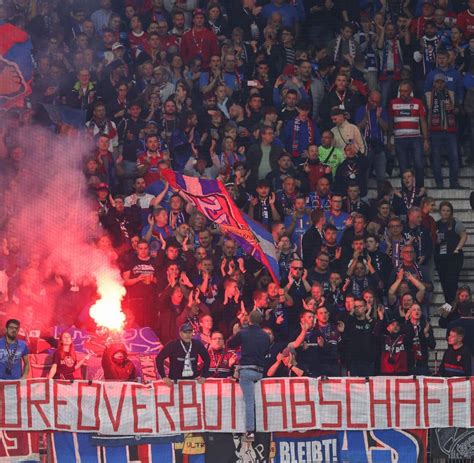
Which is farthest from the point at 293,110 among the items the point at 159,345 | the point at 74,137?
the point at 159,345

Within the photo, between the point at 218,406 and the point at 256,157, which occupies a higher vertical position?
the point at 256,157

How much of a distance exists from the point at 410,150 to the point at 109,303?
5.89 m

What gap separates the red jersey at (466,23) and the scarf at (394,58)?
1.39 meters

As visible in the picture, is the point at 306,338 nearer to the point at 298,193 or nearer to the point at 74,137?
the point at 298,193

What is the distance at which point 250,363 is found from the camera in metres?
19.2

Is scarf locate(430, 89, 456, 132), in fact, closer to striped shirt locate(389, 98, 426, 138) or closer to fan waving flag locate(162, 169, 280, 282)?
striped shirt locate(389, 98, 426, 138)

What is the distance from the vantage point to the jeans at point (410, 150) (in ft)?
82.4

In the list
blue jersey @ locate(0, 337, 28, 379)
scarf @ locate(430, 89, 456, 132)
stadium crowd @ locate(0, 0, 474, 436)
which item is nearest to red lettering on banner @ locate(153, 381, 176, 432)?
stadium crowd @ locate(0, 0, 474, 436)

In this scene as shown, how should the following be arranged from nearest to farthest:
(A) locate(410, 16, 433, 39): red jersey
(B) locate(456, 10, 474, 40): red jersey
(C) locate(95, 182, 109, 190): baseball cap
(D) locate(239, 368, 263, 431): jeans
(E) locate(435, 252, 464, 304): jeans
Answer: (D) locate(239, 368, 263, 431): jeans → (E) locate(435, 252, 464, 304): jeans → (C) locate(95, 182, 109, 190): baseball cap → (A) locate(410, 16, 433, 39): red jersey → (B) locate(456, 10, 474, 40): red jersey

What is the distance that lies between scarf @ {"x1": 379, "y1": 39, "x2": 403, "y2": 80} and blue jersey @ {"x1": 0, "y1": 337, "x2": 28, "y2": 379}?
350 inches

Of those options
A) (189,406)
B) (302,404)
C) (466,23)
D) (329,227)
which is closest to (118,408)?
(189,406)

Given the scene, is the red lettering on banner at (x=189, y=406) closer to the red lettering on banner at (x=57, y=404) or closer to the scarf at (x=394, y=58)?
the red lettering on banner at (x=57, y=404)

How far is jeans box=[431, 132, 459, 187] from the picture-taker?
82.8ft

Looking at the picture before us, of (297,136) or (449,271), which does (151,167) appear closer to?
(297,136)
